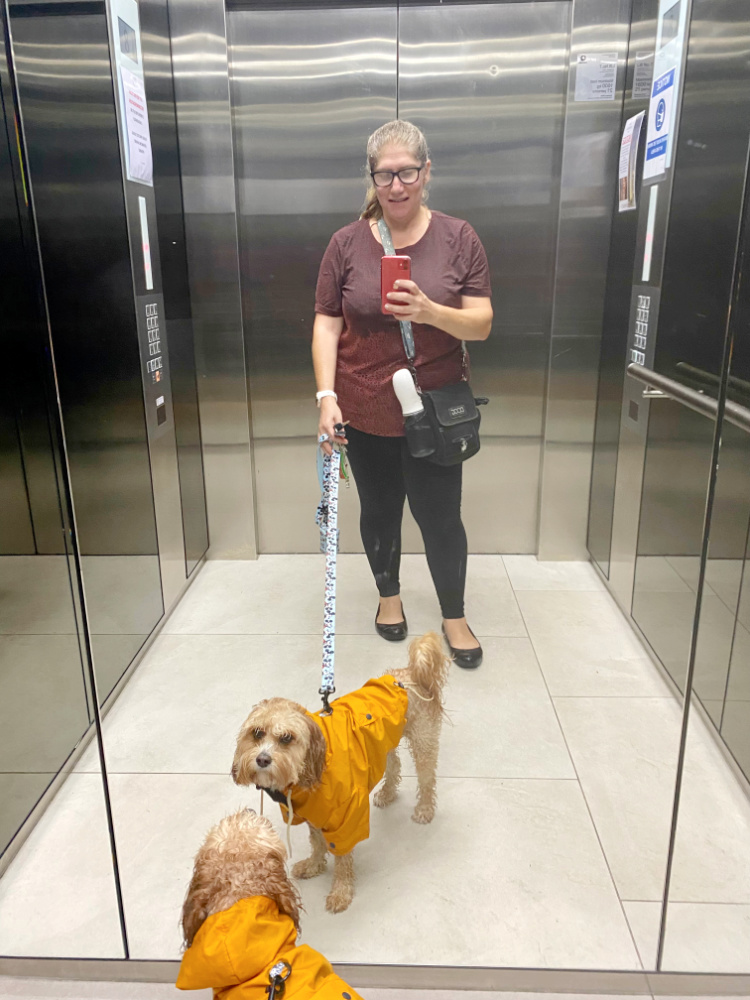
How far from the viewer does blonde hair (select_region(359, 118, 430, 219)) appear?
1273mm

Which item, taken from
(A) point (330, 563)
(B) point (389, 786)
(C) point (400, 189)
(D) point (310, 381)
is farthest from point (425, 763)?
(C) point (400, 189)

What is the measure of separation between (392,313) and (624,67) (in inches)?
26.6

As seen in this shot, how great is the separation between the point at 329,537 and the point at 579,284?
29.1 inches

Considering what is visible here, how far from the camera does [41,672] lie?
1666 millimetres

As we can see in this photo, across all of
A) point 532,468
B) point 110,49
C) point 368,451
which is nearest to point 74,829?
point 368,451

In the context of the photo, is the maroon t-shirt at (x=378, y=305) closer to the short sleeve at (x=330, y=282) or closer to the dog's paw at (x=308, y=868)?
the short sleeve at (x=330, y=282)

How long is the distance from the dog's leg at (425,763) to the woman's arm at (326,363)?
2.12 feet

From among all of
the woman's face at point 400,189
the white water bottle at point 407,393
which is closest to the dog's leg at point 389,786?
the white water bottle at point 407,393

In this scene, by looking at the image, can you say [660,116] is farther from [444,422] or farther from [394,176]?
[444,422]

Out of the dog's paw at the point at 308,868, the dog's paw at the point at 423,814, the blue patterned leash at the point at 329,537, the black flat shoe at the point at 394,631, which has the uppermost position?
the blue patterned leash at the point at 329,537

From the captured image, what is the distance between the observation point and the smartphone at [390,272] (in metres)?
1.25

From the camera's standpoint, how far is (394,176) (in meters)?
1.29

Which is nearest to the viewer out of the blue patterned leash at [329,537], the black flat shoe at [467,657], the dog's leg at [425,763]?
the blue patterned leash at [329,537]

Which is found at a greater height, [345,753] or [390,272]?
[390,272]
